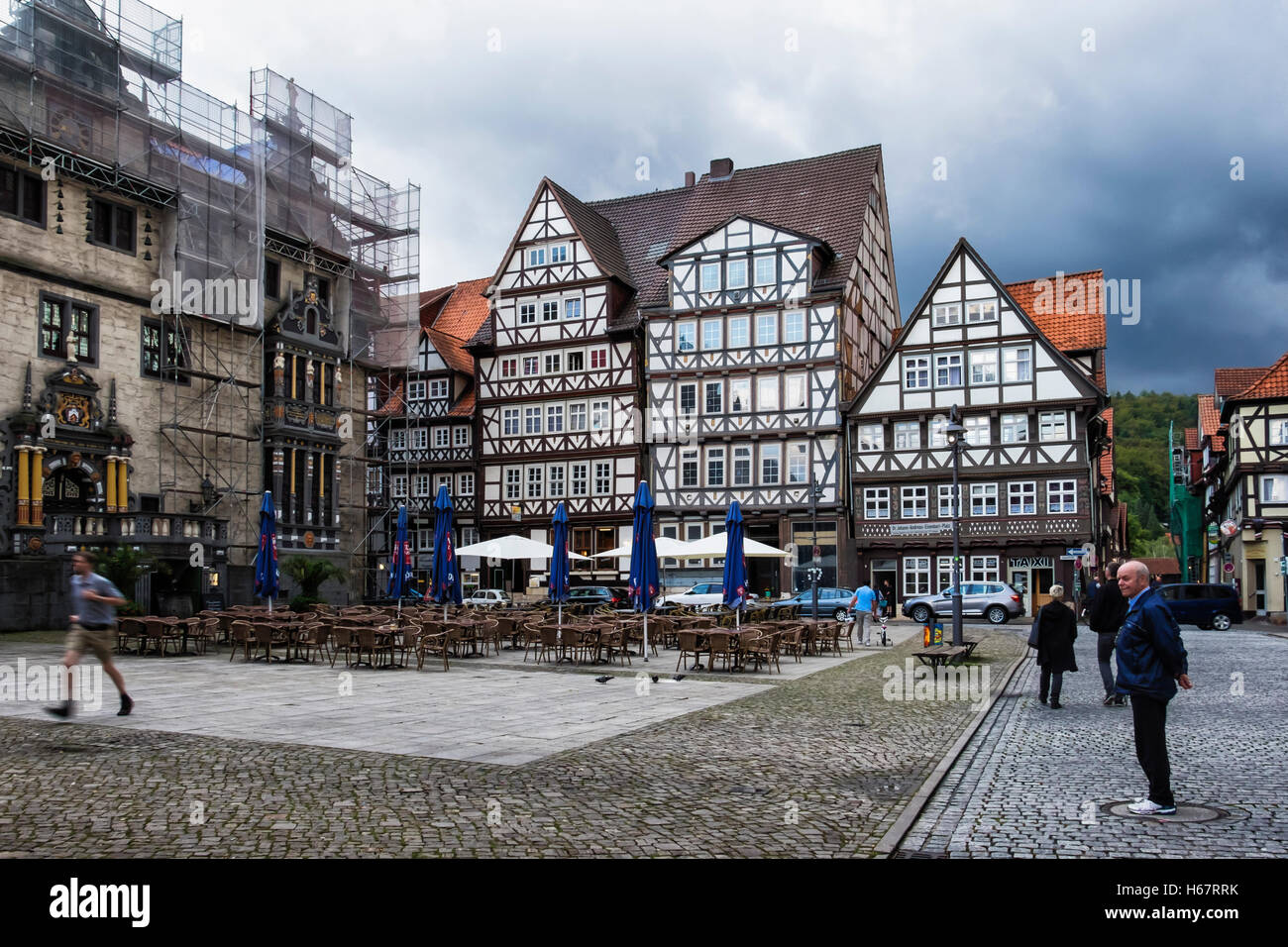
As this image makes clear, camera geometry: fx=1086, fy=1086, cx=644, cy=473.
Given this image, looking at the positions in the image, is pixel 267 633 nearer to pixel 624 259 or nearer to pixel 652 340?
pixel 652 340

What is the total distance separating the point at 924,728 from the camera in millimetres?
11750

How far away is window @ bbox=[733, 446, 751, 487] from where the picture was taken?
4419cm

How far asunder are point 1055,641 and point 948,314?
3002cm

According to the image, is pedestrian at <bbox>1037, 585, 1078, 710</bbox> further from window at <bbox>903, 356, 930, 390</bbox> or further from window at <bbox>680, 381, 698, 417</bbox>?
window at <bbox>680, 381, 698, 417</bbox>

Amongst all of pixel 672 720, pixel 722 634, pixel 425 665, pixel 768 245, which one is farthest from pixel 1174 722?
pixel 768 245

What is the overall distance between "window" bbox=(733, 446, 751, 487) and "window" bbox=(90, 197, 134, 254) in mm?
23364

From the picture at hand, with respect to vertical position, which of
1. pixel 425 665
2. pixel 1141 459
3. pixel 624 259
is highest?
pixel 624 259

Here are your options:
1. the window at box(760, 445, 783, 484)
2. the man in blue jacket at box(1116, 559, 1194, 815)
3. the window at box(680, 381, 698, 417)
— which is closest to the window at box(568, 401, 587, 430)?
the window at box(680, 381, 698, 417)

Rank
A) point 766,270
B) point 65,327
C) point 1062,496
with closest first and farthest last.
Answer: point 65,327 < point 1062,496 < point 766,270

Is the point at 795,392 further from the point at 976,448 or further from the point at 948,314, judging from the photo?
the point at 976,448

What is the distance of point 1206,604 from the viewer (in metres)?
34.8

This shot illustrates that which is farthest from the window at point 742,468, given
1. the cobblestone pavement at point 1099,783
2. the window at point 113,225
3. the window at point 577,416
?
the cobblestone pavement at point 1099,783

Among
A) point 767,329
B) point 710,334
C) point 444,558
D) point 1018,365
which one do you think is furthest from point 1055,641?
point 710,334
